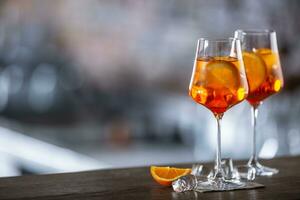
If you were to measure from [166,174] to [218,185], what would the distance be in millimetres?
92

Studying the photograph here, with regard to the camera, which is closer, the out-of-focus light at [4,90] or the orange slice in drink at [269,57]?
the orange slice in drink at [269,57]

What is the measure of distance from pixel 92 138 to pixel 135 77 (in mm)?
379

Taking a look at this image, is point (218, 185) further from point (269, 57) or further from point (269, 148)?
point (269, 148)

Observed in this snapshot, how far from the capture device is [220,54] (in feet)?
4.05

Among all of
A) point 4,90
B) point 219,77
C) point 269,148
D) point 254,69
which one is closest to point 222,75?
point 219,77

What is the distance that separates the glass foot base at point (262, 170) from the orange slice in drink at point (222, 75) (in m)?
0.22

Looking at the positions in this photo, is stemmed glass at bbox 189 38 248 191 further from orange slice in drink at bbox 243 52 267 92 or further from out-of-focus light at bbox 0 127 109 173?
out-of-focus light at bbox 0 127 109 173

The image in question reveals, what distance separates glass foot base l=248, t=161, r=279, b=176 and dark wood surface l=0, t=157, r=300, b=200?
0.06 feet

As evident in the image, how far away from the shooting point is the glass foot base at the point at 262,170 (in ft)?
4.48

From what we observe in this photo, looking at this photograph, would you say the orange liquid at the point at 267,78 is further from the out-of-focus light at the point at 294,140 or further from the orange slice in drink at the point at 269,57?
the out-of-focus light at the point at 294,140

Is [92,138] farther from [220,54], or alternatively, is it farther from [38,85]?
[220,54]

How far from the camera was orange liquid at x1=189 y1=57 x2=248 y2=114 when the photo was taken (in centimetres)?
121

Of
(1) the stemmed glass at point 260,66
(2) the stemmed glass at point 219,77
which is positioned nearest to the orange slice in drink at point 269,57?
(1) the stemmed glass at point 260,66

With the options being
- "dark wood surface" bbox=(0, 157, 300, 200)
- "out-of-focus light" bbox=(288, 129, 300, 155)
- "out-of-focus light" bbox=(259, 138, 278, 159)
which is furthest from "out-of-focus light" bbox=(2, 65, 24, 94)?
"dark wood surface" bbox=(0, 157, 300, 200)
